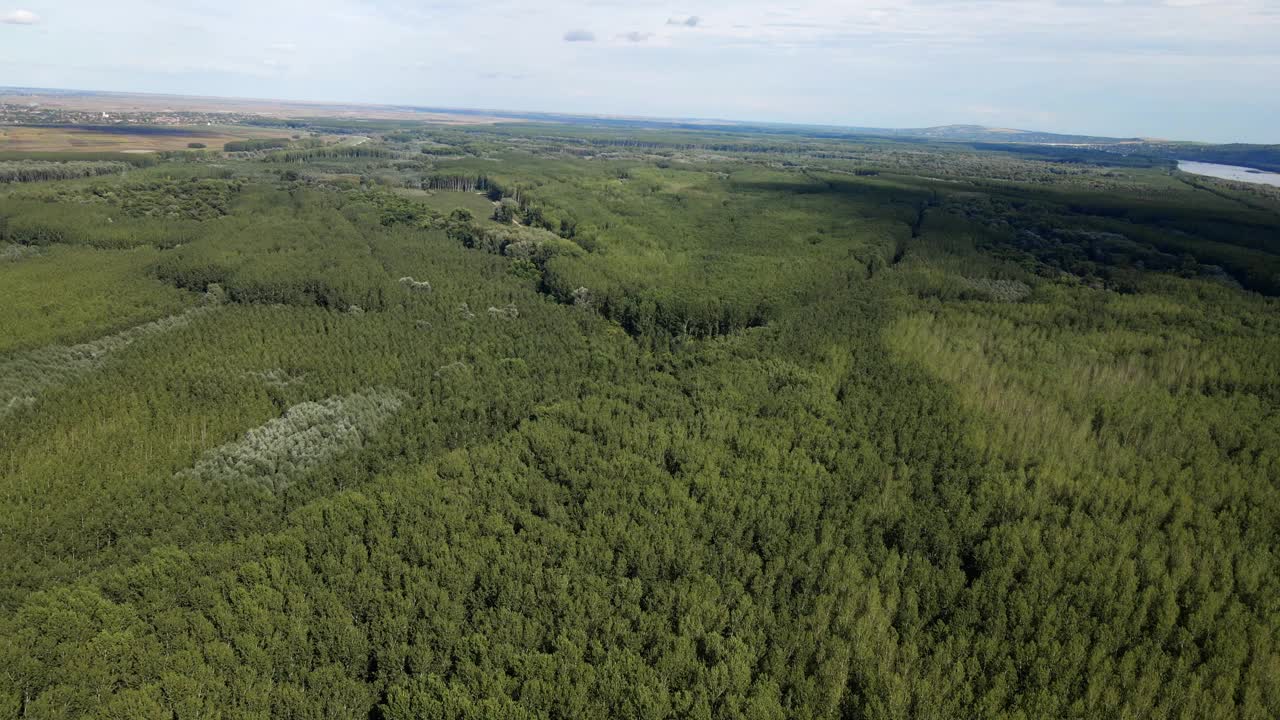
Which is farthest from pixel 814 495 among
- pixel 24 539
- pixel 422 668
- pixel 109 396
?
pixel 109 396

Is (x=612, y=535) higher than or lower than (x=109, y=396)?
lower

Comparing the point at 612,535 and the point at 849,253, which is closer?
the point at 612,535

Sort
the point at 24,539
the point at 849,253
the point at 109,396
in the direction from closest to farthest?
the point at 24,539, the point at 109,396, the point at 849,253

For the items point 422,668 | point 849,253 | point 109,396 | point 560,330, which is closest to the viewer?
point 422,668

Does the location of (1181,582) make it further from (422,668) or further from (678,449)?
(422,668)

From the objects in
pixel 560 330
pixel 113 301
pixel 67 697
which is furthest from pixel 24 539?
pixel 560 330

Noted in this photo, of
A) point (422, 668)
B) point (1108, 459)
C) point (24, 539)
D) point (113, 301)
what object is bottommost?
point (422, 668)

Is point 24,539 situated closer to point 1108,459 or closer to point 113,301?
point 113,301
